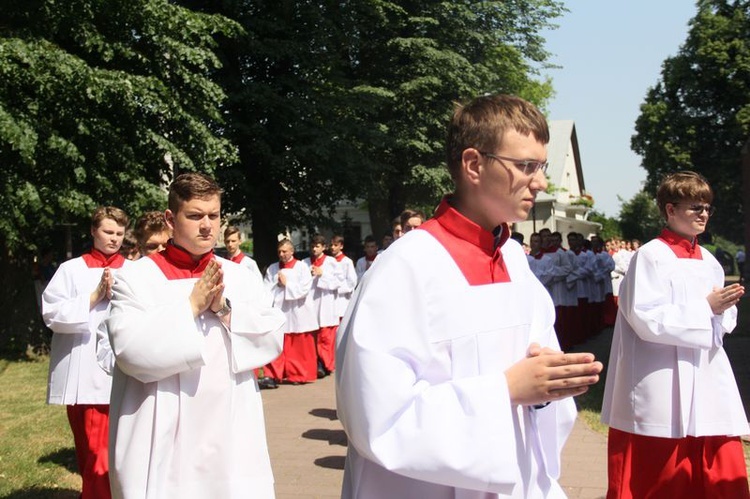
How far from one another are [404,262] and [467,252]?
26 cm

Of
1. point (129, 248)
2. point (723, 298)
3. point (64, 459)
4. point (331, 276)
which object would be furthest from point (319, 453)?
point (331, 276)

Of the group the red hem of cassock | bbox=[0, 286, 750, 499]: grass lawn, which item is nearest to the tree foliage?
bbox=[0, 286, 750, 499]: grass lawn

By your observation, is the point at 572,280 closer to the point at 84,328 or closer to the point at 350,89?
the point at 350,89

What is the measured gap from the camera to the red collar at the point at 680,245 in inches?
207

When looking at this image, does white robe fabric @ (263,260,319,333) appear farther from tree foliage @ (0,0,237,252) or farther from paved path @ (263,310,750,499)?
tree foliage @ (0,0,237,252)

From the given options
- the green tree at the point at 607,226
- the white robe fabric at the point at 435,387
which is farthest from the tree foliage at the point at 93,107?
the green tree at the point at 607,226

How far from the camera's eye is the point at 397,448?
2.36m

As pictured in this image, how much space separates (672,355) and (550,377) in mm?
3061

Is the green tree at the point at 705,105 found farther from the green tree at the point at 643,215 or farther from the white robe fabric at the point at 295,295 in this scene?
the white robe fabric at the point at 295,295

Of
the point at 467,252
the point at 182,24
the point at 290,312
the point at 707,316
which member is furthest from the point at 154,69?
the point at 467,252

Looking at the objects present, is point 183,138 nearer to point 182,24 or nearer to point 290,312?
point 182,24

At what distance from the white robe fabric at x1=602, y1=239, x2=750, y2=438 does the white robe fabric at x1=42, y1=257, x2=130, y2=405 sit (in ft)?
11.6

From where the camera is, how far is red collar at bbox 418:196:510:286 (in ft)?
8.80

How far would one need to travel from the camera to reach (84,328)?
5949 millimetres
